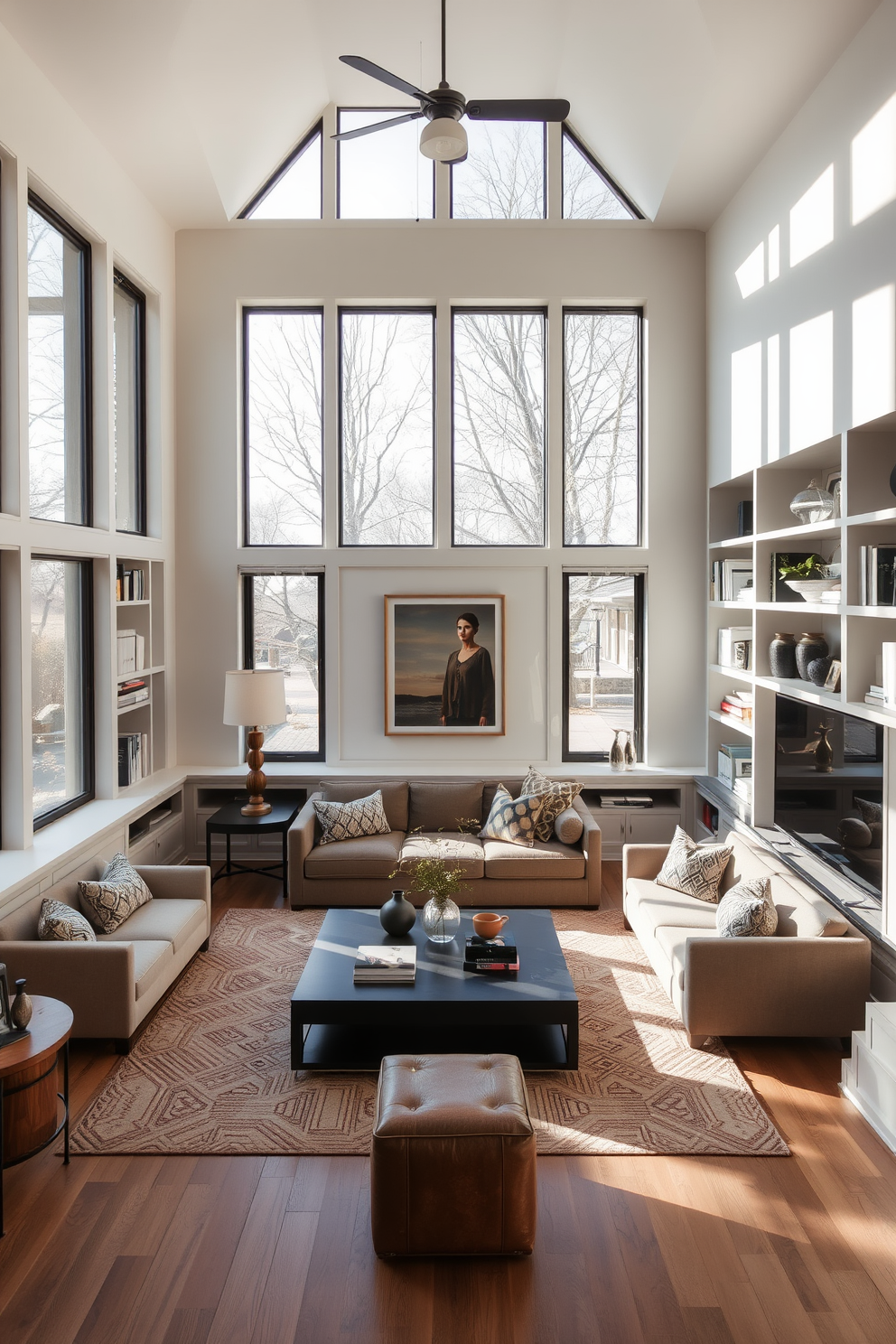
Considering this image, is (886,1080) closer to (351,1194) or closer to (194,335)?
(351,1194)

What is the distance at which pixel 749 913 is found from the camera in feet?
15.6

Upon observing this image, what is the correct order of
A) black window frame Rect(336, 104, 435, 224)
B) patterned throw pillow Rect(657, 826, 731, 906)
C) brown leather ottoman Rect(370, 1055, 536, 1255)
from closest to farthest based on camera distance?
1. brown leather ottoman Rect(370, 1055, 536, 1255)
2. patterned throw pillow Rect(657, 826, 731, 906)
3. black window frame Rect(336, 104, 435, 224)

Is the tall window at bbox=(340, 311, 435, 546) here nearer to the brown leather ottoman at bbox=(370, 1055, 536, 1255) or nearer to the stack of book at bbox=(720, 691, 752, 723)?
the stack of book at bbox=(720, 691, 752, 723)

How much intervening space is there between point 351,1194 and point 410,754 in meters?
4.82

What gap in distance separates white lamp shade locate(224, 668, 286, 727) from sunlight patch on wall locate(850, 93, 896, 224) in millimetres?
4952

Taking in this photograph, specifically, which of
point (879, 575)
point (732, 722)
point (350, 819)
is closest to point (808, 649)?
point (879, 575)

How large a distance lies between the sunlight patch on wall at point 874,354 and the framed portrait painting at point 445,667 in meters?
3.79

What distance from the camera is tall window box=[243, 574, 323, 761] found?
8.28 m

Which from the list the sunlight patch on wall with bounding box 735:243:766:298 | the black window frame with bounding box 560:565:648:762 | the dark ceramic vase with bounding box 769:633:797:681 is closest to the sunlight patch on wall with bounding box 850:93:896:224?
the sunlight patch on wall with bounding box 735:243:766:298

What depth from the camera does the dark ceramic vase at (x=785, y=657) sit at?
6094mm

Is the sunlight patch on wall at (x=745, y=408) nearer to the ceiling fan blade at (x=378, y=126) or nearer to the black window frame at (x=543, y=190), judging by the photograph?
the black window frame at (x=543, y=190)

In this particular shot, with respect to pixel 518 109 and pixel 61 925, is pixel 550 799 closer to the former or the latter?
pixel 61 925

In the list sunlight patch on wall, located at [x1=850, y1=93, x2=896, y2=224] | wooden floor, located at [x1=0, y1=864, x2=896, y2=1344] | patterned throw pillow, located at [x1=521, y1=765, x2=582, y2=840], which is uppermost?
sunlight patch on wall, located at [x1=850, y1=93, x2=896, y2=224]

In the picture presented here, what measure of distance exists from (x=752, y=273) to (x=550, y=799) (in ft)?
13.3
